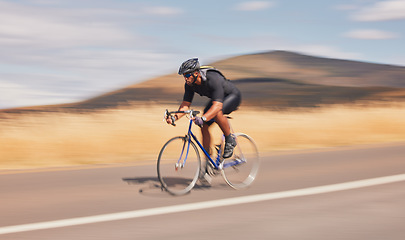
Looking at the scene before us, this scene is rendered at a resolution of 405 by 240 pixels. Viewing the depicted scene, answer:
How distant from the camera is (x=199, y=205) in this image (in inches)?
272

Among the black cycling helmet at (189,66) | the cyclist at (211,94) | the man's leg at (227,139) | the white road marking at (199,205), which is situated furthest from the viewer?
the man's leg at (227,139)

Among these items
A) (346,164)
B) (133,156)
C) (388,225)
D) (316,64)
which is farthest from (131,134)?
(316,64)

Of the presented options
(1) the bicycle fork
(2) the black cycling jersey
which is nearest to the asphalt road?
(1) the bicycle fork

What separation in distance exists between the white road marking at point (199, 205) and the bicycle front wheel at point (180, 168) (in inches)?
26.1

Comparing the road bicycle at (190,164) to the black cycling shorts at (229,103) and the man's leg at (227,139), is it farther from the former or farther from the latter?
the black cycling shorts at (229,103)

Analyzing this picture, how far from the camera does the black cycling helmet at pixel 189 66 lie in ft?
23.8

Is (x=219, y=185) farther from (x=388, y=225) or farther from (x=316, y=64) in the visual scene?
(x=316, y=64)

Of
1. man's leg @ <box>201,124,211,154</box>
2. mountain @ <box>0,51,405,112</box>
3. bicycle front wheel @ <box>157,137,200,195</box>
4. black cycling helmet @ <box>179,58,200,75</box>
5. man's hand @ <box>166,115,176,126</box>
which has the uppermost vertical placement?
mountain @ <box>0,51,405,112</box>

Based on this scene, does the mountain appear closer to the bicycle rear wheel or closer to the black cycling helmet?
the bicycle rear wheel

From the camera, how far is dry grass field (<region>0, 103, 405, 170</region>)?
12758 mm

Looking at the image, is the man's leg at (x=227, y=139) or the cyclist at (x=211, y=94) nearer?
the cyclist at (x=211, y=94)

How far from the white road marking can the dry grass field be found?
15.2 feet

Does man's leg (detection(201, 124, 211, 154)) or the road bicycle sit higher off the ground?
man's leg (detection(201, 124, 211, 154))

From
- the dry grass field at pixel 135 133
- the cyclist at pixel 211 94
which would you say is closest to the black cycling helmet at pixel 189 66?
the cyclist at pixel 211 94
